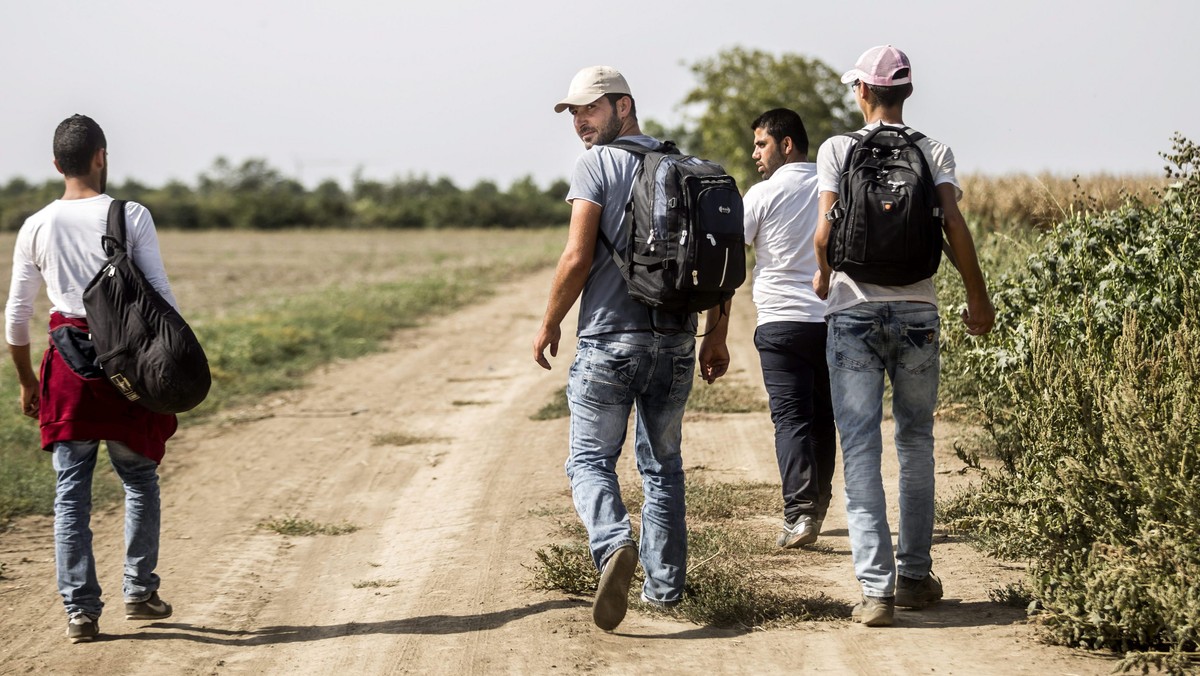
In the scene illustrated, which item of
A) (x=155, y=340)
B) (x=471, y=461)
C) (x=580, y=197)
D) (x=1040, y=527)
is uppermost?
(x=580, y=197)

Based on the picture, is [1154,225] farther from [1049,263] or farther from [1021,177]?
[1021,177]

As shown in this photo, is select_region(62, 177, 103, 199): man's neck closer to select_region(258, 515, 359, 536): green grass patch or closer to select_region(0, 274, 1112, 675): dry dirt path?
select_region(0, 274, 1112, 675): dry dirt path

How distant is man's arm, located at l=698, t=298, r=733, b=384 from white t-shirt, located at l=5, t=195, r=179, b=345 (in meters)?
2.10

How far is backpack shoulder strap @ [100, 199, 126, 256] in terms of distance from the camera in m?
4.84

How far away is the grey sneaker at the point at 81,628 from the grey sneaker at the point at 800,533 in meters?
2.99

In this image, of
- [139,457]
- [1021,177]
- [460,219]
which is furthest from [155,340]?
[460,219]

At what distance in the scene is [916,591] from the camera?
15.7ft

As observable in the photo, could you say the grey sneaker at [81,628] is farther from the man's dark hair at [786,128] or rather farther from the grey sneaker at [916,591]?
the man's dark hair at [786,128]

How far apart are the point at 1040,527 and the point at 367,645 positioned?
2.52 metres

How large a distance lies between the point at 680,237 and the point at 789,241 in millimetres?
1633

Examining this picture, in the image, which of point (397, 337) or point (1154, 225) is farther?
point (397, 337)

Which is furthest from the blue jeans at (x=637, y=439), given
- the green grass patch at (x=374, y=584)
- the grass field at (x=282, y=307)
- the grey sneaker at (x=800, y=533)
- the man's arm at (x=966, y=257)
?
the grass field at (x=282, y=307)

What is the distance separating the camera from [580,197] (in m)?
4.49

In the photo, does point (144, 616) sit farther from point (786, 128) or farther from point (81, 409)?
point (786, 128)
